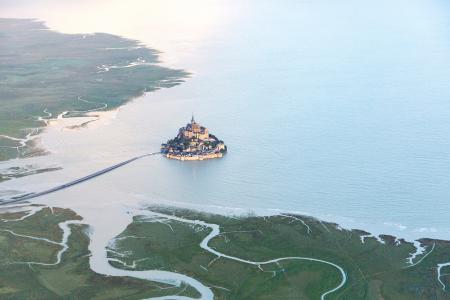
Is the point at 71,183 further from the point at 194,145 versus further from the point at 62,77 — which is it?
Answer: the point at 62,77

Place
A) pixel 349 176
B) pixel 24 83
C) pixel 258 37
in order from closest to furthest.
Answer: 1. pixel 349 176
2. pixel 24 83
3. pixel 258 37

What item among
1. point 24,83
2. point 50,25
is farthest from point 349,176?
point 50,25

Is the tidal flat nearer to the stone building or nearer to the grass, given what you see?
the grass

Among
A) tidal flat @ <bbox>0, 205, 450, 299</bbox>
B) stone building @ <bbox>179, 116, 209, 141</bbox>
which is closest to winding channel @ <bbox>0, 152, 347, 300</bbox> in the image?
tidal flat @ <bbox>0, 205, 450, 299</bbox>

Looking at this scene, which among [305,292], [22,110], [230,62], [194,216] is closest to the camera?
[305,292]

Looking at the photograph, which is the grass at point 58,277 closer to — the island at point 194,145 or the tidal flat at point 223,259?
the tidal flat at point 223,259

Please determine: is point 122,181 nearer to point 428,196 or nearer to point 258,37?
point 428,196

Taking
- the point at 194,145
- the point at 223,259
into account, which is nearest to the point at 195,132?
the point at 194,145
